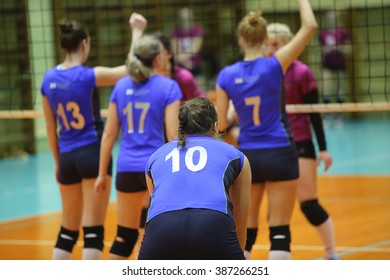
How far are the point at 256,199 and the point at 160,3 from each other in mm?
9731

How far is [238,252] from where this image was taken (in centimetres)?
394

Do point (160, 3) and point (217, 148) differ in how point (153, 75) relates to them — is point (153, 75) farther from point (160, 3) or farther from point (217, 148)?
point (160, 3)

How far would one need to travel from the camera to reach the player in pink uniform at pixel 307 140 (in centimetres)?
682

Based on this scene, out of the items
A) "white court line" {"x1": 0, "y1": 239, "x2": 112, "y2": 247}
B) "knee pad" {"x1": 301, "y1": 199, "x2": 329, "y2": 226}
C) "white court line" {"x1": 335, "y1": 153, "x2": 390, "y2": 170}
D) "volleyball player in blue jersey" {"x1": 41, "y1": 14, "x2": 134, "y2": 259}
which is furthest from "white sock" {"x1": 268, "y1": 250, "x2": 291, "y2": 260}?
"white court line" {"x1": 335, "y1": 153, "x2": 390, "y2": 170}

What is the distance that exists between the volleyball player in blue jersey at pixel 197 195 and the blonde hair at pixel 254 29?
63.6 inches

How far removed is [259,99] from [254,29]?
468mm

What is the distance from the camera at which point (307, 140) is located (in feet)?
22.8

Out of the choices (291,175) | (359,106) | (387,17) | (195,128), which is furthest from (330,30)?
(195,128)

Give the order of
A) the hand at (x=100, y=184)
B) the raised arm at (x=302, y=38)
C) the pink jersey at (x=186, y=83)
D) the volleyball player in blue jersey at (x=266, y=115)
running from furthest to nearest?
the pink jersey at (x=186, y=83) < the hand at (x=100, y=184) < the volleyball player in blue jersey at (x=266, y=115) < the raised arm at (x=302, y=38)

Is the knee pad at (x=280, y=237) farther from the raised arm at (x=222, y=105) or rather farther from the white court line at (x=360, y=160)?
the white court line at (x=360, y=160)

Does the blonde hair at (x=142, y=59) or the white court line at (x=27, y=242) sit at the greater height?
the blonde hair at (x=142, y=59)

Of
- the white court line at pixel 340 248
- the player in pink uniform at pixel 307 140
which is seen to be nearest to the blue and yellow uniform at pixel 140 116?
the player in pink uniform at pixel 307 140
